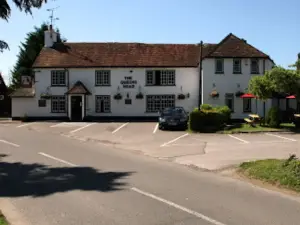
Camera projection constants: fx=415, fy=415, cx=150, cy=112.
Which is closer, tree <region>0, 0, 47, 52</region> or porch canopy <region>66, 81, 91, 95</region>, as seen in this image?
tree <region>0, 0, 47, 52</region>

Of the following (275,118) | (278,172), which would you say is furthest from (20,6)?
(275,118)

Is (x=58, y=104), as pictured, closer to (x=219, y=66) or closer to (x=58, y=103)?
(x=58, y=103)

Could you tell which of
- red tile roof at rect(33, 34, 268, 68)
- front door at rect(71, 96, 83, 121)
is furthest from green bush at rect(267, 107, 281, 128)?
front door at rect(71, 96, 83, 121)

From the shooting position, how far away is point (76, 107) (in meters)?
39.4

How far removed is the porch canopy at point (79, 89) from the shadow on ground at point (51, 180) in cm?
A: 2425

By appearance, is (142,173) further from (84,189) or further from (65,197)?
(65,197)

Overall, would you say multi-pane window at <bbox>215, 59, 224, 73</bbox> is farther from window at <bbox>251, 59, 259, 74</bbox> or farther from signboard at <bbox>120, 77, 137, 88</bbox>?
signboard at <bbox>120, 77, 137, 88</bbox>

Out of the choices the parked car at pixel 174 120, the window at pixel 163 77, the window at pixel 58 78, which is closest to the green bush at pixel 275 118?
the parked car at pixel 174 120

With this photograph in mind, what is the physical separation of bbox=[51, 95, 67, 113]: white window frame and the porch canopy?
142 centimetres

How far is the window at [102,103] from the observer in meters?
39.3

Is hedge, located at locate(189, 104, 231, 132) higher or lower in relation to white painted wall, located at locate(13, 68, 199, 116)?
lower

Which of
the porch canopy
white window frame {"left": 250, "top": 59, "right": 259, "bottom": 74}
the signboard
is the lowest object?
the porch canopy

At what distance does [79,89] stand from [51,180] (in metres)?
27.4

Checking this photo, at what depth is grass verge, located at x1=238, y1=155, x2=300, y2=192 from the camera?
1028 centimetres
